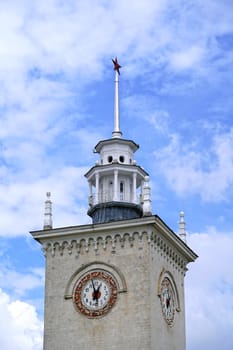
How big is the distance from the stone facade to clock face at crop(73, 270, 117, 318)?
241 millimetres

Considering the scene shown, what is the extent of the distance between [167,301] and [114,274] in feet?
11.0

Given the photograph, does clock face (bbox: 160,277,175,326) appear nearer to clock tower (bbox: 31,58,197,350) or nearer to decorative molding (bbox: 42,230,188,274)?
clock tower (bbox: 31,58,197,350)

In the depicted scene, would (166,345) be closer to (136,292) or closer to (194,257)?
(136,292)

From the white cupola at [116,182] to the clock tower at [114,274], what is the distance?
5cm

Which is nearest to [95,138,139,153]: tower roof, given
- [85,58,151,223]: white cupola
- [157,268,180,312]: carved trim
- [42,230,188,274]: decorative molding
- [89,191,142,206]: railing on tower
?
[85,58,151,223]: white cupola

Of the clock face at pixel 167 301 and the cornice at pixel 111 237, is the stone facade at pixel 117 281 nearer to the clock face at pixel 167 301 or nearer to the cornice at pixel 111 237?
the cornice at pixel 111 237

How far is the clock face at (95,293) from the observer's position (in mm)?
48969

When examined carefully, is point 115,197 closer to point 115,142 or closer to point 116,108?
point 115,142

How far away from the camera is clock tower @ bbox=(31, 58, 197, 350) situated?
158 feet

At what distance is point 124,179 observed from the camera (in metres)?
52.5

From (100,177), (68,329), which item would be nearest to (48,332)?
(68,329)

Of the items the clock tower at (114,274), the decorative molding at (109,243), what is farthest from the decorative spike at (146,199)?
the decorative molding at (109,243)

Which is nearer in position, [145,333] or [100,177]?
[145,333]

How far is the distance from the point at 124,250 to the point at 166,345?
494 centimetres
